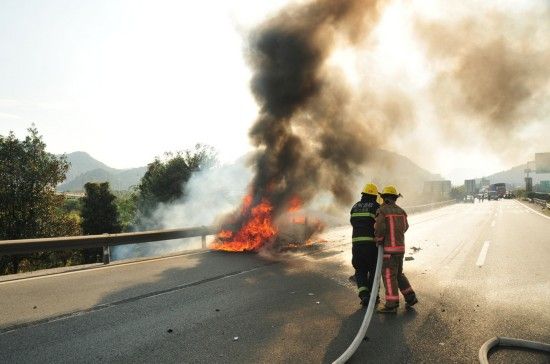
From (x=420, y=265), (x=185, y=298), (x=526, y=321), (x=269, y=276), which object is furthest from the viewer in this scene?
(x=420, y=265)

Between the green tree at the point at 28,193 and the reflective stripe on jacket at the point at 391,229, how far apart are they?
26.9m

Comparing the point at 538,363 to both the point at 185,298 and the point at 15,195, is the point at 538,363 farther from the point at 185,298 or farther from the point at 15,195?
the point at 15,195

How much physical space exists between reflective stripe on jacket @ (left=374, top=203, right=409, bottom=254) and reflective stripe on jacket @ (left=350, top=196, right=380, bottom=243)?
8.1 inches

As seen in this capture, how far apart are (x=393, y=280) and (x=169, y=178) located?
32475mm

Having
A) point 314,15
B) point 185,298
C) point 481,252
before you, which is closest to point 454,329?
point 185,298

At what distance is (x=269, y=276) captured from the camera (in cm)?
842

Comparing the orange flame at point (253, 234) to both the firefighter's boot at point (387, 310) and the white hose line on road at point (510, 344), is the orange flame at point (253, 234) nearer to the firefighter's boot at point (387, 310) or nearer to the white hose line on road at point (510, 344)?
the firefighter's boot at point (387, 310)

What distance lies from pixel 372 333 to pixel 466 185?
96.6m

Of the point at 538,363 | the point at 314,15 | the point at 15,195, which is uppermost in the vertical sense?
the point at 314,15

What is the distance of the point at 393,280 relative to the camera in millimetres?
6016

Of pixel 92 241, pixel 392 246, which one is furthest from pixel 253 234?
pixel 392 246


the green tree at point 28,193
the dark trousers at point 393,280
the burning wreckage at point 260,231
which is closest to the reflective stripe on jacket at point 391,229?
the dark trousers at point 393,280

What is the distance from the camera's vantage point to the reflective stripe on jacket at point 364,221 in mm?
6367

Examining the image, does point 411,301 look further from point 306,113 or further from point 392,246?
point 306,113
